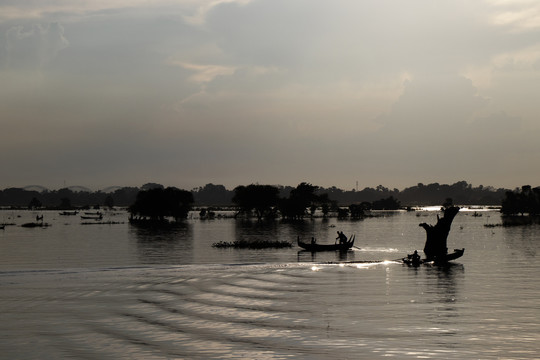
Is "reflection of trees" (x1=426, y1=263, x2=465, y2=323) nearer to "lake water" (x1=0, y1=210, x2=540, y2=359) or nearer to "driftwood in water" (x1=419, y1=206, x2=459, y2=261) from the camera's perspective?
"lake water" (x1=0, y1=210, x2=540, y2=359)

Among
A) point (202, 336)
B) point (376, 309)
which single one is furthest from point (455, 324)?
point (202, 336)

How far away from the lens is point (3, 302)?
145 ft

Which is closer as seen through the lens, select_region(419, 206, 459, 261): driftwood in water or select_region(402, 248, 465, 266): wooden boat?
select_region(402, 248, 465, 266): wooden boat

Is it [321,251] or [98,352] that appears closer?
[98,352]

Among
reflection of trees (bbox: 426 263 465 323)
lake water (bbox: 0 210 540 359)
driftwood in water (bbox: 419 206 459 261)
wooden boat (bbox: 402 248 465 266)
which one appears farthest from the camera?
driftwood in water (bbox: 419 206 459 261)

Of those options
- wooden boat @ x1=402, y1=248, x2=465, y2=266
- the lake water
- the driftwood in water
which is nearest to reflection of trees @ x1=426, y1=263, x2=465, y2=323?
the lake water

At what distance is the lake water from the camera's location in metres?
30.1

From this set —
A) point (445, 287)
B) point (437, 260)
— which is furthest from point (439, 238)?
point (445, 287)

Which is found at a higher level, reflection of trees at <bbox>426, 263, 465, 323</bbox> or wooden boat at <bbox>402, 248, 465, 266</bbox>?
wooden boat at <bbox>402, 248, 465, 266</bbox>

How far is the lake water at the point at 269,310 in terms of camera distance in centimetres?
3014

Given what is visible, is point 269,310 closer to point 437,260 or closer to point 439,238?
→ point 437,260

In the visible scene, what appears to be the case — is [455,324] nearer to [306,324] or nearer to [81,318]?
[306,324]

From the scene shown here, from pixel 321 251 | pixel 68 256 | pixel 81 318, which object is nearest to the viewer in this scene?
pixel 81 318

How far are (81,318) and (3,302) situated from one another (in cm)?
970
